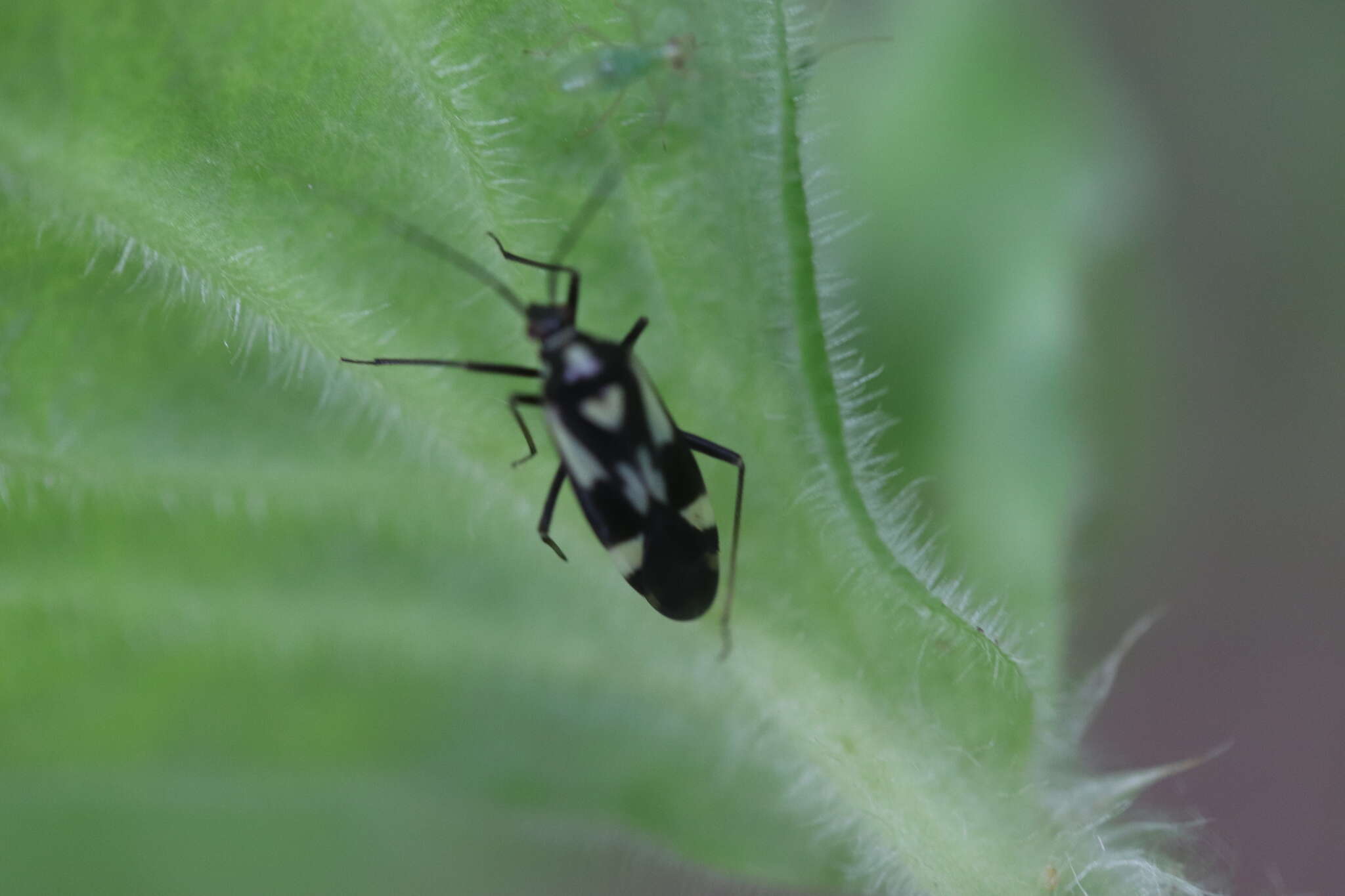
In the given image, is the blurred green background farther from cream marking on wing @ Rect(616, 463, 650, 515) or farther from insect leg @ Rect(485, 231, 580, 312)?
cream marking on wing @ Rect(616, 463, 650, 515)

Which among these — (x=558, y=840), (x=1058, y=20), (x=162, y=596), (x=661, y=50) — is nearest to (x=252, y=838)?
(x=558, y=840)

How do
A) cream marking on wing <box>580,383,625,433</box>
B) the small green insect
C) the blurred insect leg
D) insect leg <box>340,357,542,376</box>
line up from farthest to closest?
1. cream marking on wing <box>580,383,625,433</box>
2. insect leg <box>340,357,542,376</box>
3. the blurred insect leg
4. the small green insect

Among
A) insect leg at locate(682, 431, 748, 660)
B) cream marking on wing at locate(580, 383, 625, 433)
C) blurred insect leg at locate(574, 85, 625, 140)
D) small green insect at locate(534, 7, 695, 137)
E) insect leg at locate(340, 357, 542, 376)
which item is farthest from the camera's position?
cream marking on wing at locate(580, 383, 625, 433)

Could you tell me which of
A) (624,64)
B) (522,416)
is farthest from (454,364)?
(624,64)

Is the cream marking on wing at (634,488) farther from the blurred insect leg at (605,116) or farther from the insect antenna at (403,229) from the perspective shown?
the blurred insect leg at (605,116)

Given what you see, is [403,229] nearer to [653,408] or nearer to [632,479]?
[653,408]

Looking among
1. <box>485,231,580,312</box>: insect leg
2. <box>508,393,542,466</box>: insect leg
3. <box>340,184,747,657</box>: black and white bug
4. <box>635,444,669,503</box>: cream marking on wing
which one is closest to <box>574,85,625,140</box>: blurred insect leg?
<box>485,231,580,312</box>: insect leg

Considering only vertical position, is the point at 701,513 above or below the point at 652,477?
below

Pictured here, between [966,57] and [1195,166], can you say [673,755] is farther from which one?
[1195,166]
